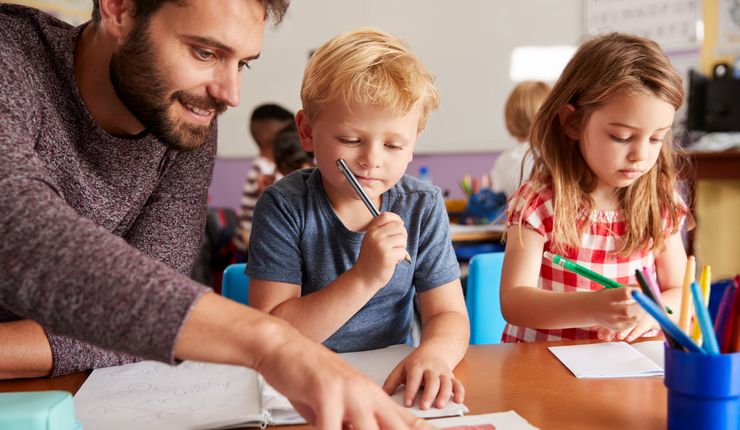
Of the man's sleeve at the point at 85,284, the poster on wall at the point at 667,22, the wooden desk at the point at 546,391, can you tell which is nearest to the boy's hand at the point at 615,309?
the wooden desk at the point at 546,391

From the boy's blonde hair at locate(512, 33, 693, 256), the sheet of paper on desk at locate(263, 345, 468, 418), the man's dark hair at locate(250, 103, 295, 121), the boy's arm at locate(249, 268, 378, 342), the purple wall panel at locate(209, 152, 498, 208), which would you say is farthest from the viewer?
the purple wall panel at locate(209, 152, 498, 208)

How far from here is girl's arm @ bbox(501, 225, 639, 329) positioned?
96cm

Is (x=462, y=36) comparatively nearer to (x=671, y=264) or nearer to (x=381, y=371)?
(x=671, y=264)

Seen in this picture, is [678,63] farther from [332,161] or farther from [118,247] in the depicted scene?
[118,247]

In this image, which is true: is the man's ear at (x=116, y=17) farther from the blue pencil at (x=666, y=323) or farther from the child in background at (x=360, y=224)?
the blue pencil at (x=666, y=323)

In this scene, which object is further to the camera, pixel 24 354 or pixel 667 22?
pixel 667 22

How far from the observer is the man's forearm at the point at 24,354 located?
0.88 m

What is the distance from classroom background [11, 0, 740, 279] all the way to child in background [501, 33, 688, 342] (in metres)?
2.76

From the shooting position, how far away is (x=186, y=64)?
3.18 ft

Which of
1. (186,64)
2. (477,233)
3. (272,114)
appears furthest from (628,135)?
(272,114)

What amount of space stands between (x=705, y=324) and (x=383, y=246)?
1.34 ft

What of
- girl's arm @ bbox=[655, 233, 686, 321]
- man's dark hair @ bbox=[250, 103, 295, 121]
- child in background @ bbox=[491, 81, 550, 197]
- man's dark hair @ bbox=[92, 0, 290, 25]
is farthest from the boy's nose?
man's dark hair @ bbox=[250, 103, 295, 121]

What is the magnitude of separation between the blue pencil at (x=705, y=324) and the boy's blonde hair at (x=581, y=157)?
0.61 m

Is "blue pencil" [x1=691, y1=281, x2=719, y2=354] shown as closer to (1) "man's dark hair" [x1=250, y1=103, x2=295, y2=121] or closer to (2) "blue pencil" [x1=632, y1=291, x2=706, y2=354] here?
(2) "blue pencil" [x1=632, y1=291, x2=706, y2=354]
